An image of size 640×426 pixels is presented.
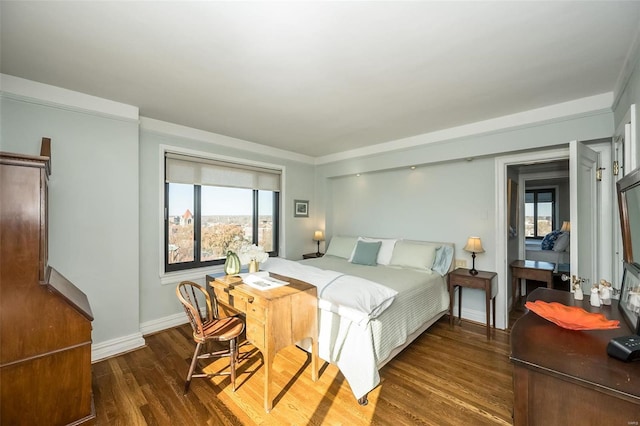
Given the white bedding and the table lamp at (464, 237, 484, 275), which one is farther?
the table lamp at (464, 237, 484, 275)

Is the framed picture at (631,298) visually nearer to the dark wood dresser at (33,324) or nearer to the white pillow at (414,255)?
the white pillow at (414,255)

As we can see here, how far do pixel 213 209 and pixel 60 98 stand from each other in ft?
6.20

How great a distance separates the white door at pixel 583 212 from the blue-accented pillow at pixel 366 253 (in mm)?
2061

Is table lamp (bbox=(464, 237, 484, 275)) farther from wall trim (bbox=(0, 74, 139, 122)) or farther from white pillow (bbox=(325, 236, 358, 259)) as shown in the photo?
wall trim (bbox=(0, 74, 139, 122))

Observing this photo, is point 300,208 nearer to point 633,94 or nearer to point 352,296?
point 352,296

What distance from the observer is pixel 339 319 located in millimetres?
2209

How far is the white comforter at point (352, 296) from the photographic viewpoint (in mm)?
2080

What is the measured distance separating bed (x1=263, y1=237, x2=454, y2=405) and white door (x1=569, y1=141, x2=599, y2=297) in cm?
128

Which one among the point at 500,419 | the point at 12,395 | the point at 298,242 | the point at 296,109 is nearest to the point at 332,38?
the point at 296,109

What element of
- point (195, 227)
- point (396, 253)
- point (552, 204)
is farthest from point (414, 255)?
point (552, 204)

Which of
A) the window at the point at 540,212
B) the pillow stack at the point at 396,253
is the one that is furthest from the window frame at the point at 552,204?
the pillow stack at the point at 396,253

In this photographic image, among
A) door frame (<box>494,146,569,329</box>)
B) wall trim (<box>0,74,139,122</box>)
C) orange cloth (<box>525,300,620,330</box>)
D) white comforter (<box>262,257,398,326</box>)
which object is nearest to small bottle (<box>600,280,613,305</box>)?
orange cloth (<box>525,300,620,330</box>)

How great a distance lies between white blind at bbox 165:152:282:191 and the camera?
10.8 ft

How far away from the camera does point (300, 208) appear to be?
15.6 feet
